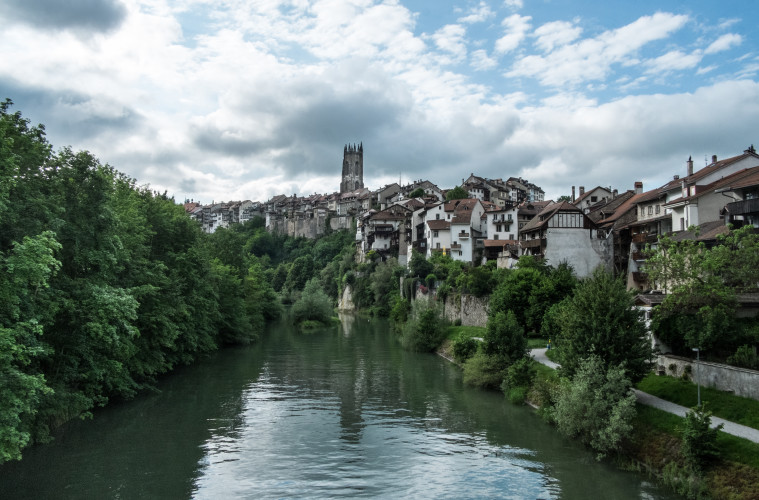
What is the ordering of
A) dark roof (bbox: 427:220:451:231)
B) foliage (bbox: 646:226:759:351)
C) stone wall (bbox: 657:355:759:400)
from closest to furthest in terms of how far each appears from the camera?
1. stone wall (bbox: 657:355:759:400)
2. foliage (bbox: 646:226:759:351)
3. dark roof (bbox: 427:220:451:231)

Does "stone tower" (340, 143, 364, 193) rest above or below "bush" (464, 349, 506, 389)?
above

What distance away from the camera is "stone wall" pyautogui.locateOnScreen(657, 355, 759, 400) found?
1986cm

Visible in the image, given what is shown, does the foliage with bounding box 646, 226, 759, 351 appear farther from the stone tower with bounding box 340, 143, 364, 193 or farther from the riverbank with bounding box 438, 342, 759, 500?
the stone tower with bounding box 340, 143, 364, 193

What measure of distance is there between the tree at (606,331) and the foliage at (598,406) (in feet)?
2.27

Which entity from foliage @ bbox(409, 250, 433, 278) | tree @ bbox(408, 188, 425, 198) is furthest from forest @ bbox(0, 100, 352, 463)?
tree @ bbox(408, 188, 425, 198)

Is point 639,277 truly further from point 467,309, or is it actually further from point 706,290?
point 706,290

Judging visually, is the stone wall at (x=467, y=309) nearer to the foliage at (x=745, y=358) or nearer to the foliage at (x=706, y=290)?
the foliage at (x=706, y=290)

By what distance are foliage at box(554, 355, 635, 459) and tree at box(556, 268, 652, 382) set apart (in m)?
0.69

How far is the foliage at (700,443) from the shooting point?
16.8m

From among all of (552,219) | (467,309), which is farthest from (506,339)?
(552,219)

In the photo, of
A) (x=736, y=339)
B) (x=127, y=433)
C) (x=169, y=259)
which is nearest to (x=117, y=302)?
(x=127, y=433)

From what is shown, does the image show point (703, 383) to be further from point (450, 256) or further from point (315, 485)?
point (450, 256)

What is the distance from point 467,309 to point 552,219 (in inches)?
457

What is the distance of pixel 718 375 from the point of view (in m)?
21.5
